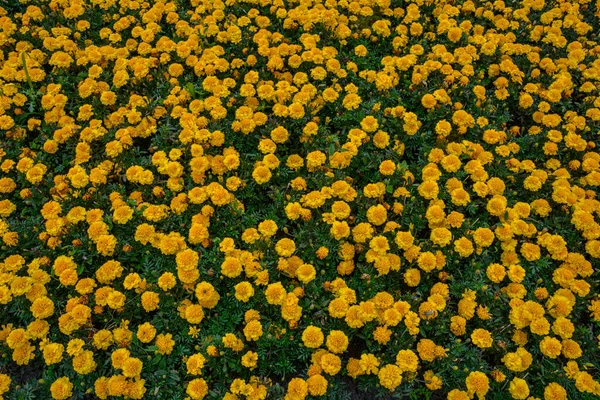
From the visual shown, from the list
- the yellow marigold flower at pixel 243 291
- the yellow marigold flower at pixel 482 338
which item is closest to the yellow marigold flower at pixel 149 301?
the yellow marigold flower at pixel 243 291

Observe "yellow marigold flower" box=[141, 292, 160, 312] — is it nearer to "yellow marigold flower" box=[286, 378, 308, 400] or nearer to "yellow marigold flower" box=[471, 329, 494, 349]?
"yellow marigold flower" box=[286, 378, 308, 400]

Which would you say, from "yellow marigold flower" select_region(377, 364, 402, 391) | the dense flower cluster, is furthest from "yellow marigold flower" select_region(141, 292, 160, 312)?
"yellow marigold flower" select_region(377, 364, 402, 391)

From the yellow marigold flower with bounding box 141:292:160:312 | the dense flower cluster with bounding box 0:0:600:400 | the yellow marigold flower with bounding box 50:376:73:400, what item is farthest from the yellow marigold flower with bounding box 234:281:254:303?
the yellow marigold flower with bounding box 50:376:73:400

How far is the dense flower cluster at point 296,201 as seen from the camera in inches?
137

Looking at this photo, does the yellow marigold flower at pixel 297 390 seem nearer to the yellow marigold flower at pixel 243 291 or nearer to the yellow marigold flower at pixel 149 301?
the yellow marigold flower at pixel 243 291

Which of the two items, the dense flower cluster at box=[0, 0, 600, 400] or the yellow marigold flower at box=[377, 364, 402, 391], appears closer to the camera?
the yellow marigold flower at box=[377, 364, 402, 391]

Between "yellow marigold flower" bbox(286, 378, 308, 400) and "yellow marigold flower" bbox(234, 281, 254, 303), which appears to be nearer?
Answer: "yellow marigold flower" bbox(286, 378, 308, 400)

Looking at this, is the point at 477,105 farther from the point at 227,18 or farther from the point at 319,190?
the point at 227,18

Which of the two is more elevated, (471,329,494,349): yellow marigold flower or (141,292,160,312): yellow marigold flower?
(471,329,494,349): yellow marigold flower

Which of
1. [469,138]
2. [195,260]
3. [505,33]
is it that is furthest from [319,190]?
[505,33]

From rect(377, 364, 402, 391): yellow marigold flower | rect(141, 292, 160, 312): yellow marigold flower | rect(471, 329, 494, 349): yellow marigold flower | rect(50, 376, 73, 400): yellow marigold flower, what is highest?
rect(471, 329, 494, 349): yellow marigold flower

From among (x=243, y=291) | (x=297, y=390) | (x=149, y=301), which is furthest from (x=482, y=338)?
(x=149, y=301)

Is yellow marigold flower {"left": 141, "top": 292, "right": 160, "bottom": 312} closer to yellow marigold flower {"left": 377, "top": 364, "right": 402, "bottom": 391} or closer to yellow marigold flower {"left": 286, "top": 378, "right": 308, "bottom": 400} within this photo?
yellow marigold flower {"left": 286, "top": 378, "right": 308, "bottom": 400}

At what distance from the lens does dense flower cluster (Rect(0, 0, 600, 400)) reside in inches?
137
